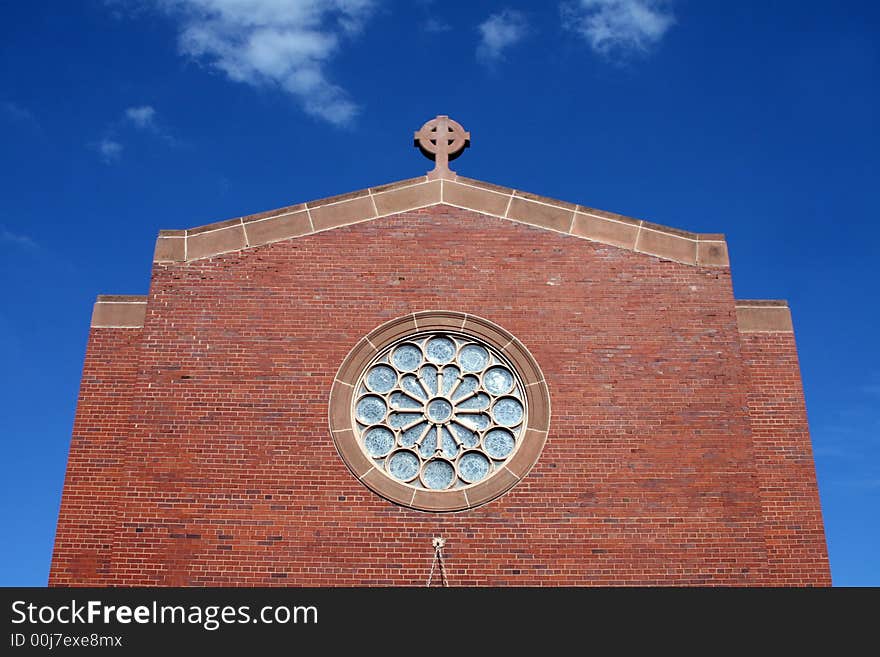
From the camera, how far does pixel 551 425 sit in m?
13.7

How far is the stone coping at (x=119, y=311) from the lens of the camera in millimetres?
14680

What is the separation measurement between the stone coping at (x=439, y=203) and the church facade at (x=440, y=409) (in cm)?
3

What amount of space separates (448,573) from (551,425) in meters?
2.28

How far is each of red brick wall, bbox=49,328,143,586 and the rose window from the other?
311 cm

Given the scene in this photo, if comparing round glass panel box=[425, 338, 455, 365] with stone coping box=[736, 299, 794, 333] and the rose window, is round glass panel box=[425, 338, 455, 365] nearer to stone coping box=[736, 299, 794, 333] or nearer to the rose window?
the rose window

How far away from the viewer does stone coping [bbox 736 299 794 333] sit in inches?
582

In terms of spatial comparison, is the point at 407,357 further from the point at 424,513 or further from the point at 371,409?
the point at 424,513

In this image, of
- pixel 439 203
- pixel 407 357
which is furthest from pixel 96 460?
pixel 439 203

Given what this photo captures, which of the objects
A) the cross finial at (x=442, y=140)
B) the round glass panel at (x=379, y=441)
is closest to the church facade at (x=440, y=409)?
the round glass panel at (x=379, y=441)

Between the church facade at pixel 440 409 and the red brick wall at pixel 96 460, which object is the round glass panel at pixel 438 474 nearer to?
the church facade at pixel 440 409

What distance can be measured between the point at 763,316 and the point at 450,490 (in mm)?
5025
